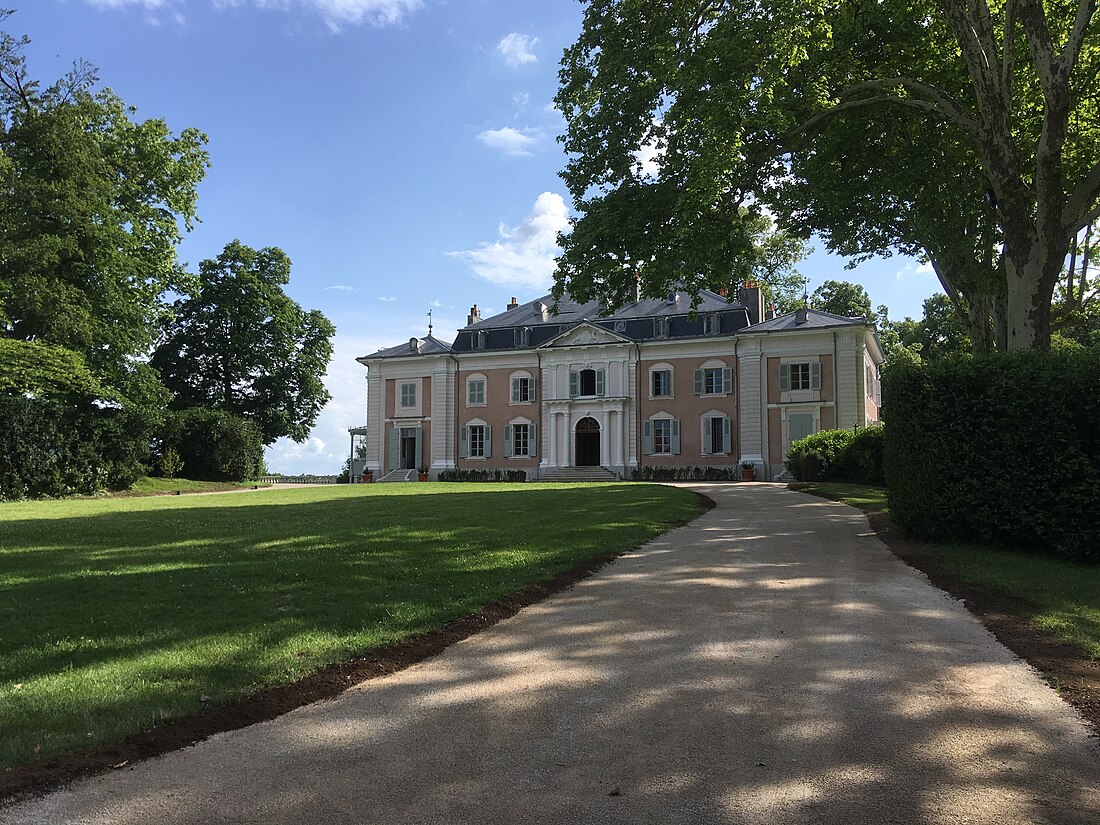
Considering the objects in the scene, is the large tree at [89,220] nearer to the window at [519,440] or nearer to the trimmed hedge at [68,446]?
the trimmed hedge at [68,446]

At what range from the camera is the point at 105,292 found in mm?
25609

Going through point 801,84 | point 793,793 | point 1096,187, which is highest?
point 801,84

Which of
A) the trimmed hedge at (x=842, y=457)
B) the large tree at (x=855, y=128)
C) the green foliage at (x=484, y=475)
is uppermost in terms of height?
the large tree at (x=855, y=128)

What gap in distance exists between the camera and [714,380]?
39.2 m

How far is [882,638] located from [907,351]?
143 ft

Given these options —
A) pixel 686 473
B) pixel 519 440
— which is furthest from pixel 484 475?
pixel 686 473

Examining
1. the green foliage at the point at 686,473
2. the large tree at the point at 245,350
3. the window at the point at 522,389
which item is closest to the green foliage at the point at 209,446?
the large tree at the point at 245,350

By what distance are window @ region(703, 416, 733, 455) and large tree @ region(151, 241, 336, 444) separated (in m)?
22.6

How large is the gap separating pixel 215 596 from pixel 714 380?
1378 inches

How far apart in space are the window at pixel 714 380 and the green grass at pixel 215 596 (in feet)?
88.9

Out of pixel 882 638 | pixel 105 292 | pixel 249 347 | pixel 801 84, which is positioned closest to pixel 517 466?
pixel 249 347

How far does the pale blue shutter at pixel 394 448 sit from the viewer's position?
44.5 metres

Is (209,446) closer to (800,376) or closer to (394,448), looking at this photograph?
(394,448)

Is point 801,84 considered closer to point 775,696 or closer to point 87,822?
point 775,696
